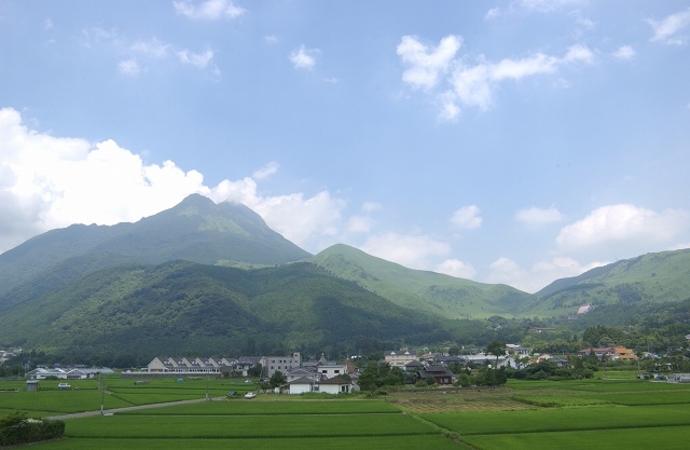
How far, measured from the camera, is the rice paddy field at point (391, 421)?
80.9ft

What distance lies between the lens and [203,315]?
14525cm

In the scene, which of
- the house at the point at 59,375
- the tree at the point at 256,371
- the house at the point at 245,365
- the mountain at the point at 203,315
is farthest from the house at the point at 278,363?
the mountain at the point at 203,315

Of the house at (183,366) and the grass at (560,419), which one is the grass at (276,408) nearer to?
the grass at (560,419)

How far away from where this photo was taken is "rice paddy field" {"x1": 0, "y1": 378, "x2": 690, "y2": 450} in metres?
24.7

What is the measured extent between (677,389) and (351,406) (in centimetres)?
2856

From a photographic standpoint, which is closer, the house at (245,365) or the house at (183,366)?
the house at (245,365)

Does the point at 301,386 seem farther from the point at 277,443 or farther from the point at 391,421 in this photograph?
the point at 277,443

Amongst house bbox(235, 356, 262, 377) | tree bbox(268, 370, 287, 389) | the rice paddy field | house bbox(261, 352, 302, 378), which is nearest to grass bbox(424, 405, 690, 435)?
the rice paddy field

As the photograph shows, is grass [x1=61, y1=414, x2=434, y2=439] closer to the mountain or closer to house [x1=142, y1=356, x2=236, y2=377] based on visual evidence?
house [x1=142, y1=356, x2=236, y2=377]

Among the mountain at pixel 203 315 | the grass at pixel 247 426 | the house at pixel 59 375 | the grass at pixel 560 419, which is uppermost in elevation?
the mountain at pixel 203 315

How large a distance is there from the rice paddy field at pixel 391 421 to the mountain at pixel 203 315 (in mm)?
79392

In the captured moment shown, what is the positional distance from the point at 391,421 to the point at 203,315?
12031cm

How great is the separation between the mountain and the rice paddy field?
79392 mm

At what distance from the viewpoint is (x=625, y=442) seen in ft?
79.0
